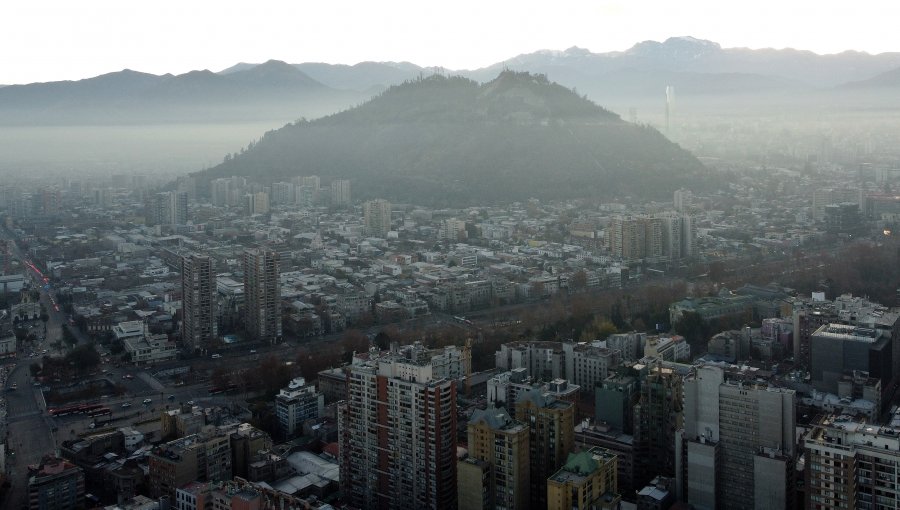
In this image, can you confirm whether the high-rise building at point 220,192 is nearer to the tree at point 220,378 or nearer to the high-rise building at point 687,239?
the high-rise building at point 687,239

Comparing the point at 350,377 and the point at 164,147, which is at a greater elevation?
the point at 164,147

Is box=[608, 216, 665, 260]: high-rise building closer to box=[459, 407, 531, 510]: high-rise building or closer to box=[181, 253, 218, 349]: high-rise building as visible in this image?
box=[181, 253, 218, 349]: high-rise building

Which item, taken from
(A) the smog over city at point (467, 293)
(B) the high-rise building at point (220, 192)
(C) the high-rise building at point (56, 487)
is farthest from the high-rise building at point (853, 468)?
(B) the high-rise building at point (220, 192)

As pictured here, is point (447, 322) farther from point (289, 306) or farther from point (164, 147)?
point (164, 147)

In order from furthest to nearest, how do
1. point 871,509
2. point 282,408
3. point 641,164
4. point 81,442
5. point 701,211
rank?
point 641,164, point 701,211, point 282,408, point 81,442, point 871,509

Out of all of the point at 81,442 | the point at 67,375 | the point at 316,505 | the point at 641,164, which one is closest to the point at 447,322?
the point at 67,375

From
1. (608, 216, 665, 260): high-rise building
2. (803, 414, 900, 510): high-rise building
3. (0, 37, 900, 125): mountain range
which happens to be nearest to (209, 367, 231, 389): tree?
(803, 414, 900, 510): high-rise building

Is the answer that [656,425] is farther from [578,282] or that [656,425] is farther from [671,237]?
[671,237]
